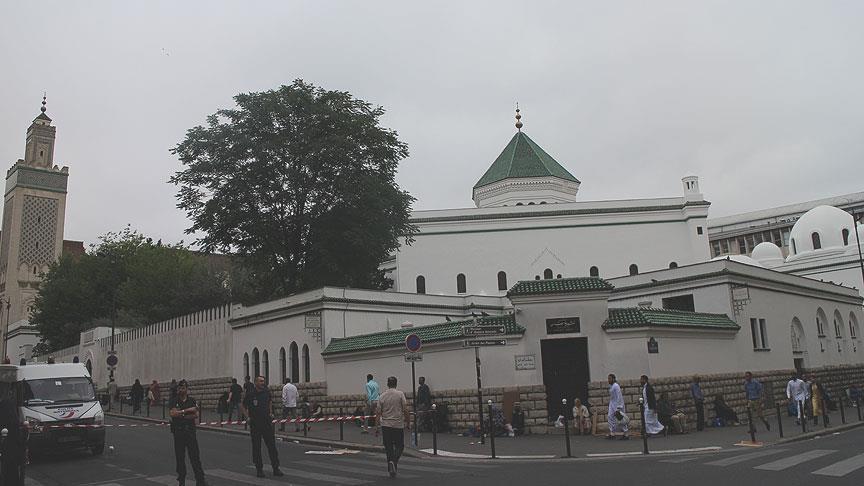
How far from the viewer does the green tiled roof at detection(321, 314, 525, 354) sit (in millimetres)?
21167

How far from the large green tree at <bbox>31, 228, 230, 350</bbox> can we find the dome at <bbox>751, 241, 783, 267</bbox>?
Answer: 4408 centimetres

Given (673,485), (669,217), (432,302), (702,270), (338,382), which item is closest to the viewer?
(673,485)

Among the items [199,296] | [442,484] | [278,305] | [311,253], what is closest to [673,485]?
[442,484]

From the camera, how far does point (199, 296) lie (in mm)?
46781

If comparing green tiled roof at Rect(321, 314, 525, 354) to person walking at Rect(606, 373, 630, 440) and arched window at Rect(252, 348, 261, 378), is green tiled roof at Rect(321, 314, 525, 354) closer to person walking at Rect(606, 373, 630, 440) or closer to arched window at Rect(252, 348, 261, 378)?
person walking at Rect(606, 373, 630, 440)

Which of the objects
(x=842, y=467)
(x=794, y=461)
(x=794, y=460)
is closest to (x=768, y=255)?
(x=794, y=460)

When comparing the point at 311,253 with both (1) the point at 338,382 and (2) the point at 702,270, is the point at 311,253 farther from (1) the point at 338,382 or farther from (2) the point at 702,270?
(2) the point at 702,270

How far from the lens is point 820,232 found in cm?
5641

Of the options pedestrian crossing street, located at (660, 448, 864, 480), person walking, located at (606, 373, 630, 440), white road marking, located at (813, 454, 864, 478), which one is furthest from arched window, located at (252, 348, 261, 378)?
white road marking, located at (813, 454, 864, 478)

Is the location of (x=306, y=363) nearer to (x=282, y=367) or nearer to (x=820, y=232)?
(x=282, y=367)

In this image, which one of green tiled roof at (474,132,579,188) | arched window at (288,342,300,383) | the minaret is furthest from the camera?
the minaret

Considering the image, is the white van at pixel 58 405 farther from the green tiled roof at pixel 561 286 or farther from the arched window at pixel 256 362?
the arched window at pixel 256 362

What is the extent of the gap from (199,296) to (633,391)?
3406 centimetres

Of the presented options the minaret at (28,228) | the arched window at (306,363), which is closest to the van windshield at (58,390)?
the arched window at (306,363)
